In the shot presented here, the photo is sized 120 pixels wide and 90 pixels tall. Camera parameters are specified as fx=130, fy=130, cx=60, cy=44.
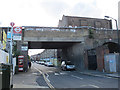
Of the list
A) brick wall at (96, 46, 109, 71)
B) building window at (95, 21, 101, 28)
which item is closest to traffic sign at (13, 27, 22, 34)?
brick wall at (96, 46, 109, 71)

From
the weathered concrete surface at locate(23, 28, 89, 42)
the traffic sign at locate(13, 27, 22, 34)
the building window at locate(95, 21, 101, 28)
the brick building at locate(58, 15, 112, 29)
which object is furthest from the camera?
the building window at locate(95, 21, 101, 28)

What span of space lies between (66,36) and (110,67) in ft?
35.3

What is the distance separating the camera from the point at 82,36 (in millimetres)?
26391

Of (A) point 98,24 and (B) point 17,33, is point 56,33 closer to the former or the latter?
(B) point 17,33

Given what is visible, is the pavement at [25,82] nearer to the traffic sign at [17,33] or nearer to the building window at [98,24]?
the traffic sign at [17,33]

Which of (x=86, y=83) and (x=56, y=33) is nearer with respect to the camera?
(x=86, y=83)

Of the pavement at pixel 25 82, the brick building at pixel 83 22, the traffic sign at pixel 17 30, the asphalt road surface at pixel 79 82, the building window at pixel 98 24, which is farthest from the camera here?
the building window at pixel 98 24

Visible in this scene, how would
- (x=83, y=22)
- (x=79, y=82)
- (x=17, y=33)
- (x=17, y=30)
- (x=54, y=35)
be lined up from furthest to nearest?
1. (x=83, y=22)
2. (x=54, y=35)
3. (x=17, y=33)
4. (x=17, y=30)
5. (x=79, y=82)

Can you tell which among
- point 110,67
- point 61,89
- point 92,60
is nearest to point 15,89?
point 61,89

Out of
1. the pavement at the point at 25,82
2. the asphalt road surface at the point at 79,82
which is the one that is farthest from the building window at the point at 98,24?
the pavement at the point at 25,82

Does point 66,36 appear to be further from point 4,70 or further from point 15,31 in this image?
point 4,70

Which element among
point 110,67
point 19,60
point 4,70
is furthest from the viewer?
point 19,60

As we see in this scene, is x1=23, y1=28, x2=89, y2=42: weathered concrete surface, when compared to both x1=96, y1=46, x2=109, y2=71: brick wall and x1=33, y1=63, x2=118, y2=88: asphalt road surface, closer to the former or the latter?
x1=96, y1=46, x2=109, y2=71: brick wall

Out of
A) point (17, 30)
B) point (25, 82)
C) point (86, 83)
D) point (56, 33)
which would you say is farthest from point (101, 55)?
point (17, 30)
